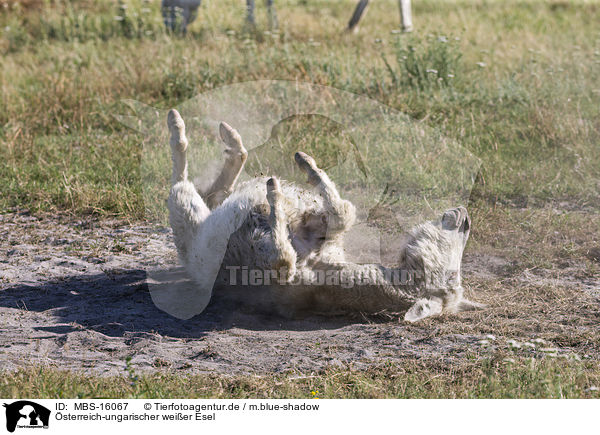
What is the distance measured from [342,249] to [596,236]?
2858 millimetres

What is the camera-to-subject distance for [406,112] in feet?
29.1

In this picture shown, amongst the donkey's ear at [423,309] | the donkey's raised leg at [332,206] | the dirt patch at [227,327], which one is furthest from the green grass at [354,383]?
the donkey's raised leg at [332,206]

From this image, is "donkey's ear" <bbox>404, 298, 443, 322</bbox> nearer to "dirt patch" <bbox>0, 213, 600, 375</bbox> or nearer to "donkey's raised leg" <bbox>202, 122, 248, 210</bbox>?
"dirt patch" <bbox>0, 213, 600, 375</bbox>

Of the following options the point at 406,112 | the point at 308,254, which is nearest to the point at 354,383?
the point at 308,254

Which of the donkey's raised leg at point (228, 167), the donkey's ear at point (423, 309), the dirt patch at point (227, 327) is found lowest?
the dirt patch at point (227, 327)

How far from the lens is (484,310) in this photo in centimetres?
507

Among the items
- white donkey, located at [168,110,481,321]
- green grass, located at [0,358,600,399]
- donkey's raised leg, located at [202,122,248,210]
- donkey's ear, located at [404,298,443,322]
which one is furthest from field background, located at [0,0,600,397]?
donkey's raised leg, located at [202,122,248,210]

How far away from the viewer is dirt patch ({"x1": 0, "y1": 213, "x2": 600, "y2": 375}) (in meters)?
4.36

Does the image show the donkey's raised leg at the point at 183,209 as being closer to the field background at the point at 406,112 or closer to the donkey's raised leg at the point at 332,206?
the donkey's raised leg at the point at 332,206

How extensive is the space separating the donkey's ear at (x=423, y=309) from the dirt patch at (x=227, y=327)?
127 mm

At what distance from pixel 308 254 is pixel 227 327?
2.56ft

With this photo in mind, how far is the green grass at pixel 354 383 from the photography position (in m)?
3.78
